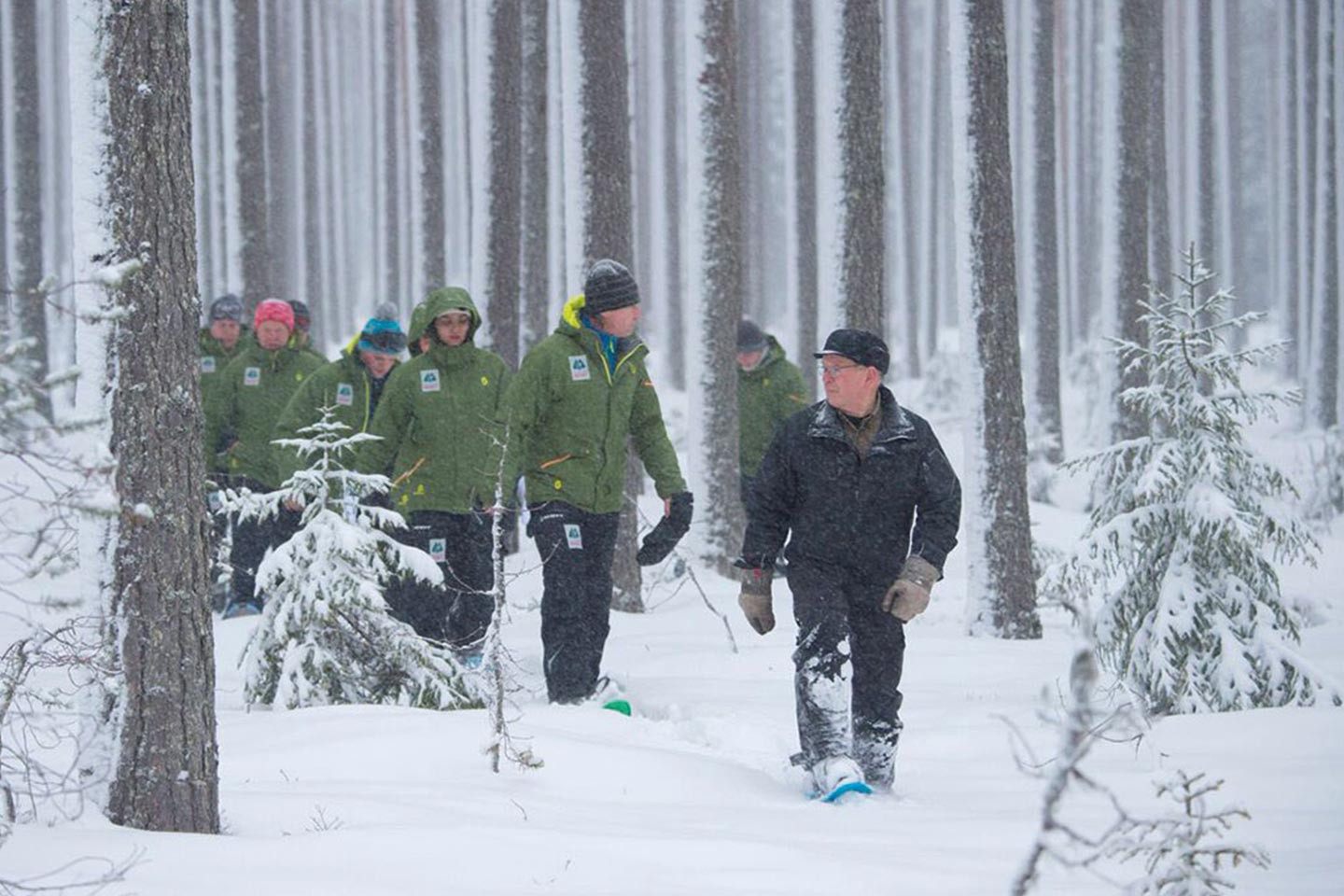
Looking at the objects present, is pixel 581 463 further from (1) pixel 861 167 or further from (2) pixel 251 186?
(2) pixel 251 186

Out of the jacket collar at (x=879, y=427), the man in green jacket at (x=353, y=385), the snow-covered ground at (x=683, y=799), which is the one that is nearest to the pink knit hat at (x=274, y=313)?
the man in green jacket at (x=353, y=385)

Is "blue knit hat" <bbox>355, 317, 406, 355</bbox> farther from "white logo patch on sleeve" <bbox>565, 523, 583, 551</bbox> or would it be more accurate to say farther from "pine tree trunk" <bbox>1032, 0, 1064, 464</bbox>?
"pine tree trunk" <bbox>1032, 0, 1064, 464</bbox>

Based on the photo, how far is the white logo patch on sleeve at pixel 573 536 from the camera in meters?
6.90

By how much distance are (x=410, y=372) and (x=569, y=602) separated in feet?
5.57

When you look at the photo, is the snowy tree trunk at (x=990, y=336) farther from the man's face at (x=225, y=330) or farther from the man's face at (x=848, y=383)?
the man's face at (x=225, y=330)

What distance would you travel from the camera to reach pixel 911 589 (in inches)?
209

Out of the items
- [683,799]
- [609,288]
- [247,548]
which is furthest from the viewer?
[247,548]

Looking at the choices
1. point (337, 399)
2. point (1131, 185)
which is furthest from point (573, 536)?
point (1131, 185)

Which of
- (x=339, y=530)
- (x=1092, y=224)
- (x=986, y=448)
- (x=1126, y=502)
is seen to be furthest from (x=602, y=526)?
(x=1092, y=224)

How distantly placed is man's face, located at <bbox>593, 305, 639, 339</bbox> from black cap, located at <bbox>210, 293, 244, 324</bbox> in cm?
513

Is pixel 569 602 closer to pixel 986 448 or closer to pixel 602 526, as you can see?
pixel 602 526

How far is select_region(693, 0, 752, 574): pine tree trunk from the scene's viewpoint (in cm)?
1195

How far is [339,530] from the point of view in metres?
6.64

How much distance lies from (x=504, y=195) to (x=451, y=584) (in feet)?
20.1
